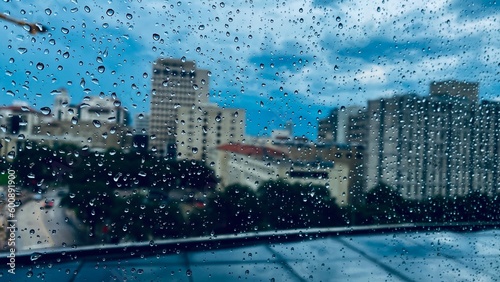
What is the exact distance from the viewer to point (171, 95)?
1.66 m

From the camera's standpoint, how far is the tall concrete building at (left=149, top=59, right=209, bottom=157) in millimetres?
1612

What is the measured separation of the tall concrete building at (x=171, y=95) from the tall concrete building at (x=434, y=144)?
87 centimetres

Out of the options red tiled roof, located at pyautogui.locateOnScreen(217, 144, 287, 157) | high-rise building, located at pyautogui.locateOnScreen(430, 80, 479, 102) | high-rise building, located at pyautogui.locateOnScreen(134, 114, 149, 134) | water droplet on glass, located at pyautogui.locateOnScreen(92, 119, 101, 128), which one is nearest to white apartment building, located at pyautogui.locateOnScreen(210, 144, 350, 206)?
red tiled roof, located at pyautogui.locateOnScreen(217, 144, 287, 157)

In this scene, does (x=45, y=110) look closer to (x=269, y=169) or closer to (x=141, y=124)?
(x=141, y=124)

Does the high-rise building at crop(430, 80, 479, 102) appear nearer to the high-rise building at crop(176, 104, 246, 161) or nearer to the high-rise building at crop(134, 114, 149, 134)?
the high-rise building at crop(176, 104, 246, 161)

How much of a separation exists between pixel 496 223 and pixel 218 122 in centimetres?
186

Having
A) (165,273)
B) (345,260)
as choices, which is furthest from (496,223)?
(165,273)

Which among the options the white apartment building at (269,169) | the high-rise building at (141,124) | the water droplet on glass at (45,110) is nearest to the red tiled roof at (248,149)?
the white apartment building at (269,169)

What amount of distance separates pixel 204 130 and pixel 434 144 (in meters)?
1.34

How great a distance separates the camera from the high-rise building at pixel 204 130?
66.6 inches

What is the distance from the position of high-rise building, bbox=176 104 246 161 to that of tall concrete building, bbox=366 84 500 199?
0.73 m

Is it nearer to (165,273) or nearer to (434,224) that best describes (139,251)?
(165,273)

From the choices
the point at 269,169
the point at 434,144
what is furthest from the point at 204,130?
the point at 434,144

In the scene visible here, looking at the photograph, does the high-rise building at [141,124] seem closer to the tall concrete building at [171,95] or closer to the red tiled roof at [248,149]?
the tall concrete building at [171,95]
